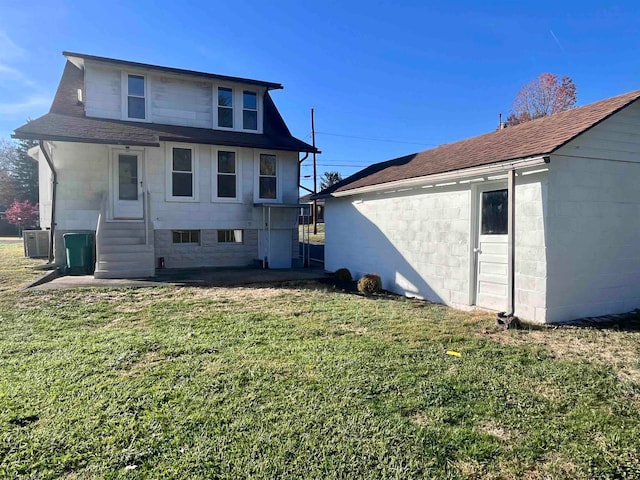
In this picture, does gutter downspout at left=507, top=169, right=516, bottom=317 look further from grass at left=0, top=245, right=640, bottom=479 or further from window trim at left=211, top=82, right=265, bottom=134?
window trim at left=211, top=82, right=265, bottom=134

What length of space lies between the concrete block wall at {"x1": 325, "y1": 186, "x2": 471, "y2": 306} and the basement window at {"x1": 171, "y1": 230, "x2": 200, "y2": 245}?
5313 millimetres

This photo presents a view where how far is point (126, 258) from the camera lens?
10.5 m

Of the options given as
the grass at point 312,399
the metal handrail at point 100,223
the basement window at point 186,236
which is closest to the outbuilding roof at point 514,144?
the grass at point 312,399

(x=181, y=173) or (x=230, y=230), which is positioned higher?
(x=181, y=173)

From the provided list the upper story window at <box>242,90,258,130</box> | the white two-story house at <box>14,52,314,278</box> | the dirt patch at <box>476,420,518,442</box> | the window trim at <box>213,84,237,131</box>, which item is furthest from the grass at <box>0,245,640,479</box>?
the upper story window at <box>242,90,258,130</box>

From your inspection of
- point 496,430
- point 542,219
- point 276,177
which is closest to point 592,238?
point 542,219

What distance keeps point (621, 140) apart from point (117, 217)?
521 inches

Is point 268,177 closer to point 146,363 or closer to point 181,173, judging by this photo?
point 181,173

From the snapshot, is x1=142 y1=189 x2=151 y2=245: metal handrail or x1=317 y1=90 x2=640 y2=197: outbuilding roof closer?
x1=317 y1=90 x2=640 y2=197: outbuilding roof

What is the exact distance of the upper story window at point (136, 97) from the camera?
13.1m

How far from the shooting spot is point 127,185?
41.6 feet

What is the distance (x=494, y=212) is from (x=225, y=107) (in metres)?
11.0

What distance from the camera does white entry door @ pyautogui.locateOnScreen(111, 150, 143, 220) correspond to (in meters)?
12.4

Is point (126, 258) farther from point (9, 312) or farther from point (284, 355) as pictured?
point (284, 355)
